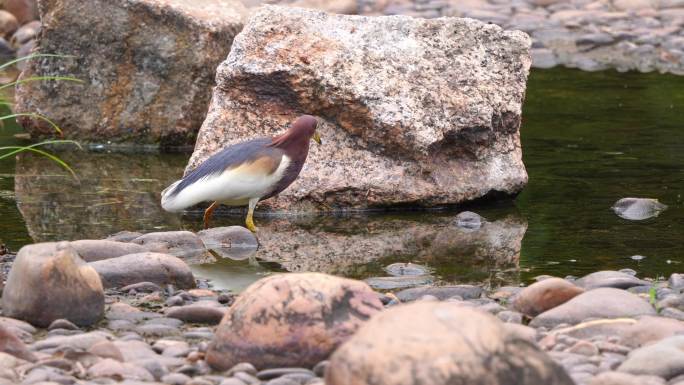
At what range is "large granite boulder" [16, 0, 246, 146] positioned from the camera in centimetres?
1065

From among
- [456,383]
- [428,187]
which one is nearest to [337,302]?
[456,383]

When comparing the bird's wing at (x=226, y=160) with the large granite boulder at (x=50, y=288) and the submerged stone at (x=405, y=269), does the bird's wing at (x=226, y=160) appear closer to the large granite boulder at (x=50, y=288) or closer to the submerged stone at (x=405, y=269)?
the submerged stone at (x=405, y=269)

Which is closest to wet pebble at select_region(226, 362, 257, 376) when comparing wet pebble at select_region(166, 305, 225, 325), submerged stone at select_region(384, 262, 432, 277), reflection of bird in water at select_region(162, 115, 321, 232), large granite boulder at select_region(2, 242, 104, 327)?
wet pebble at select_region(166, 305, 225, 325)

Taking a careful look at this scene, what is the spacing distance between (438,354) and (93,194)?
580 centimetres

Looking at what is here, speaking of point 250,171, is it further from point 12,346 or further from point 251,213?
point 12,346

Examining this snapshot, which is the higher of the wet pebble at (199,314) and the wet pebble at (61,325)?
the wet pebble at (61,325)

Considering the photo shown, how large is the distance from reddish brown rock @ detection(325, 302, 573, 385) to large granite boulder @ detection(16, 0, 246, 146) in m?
7.24

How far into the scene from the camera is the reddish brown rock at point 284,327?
180 inches

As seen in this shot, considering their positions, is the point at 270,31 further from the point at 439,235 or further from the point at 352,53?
the point at 439,235

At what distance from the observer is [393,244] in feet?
25.2

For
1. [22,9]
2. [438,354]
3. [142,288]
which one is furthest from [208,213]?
[22,9]

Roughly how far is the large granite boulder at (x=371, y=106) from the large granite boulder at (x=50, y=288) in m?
3.33

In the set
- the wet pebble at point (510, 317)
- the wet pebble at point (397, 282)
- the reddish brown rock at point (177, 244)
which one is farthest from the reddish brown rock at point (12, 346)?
the reddish brown rock at point (177, 244)

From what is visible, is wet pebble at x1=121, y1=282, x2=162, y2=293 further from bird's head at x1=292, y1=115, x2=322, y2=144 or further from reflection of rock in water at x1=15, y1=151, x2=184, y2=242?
bird's head at x1=292, y1=115, x2=322, y2=144
